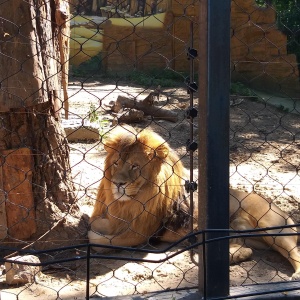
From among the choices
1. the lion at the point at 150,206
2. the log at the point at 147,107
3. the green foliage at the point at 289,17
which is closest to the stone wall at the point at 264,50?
the green foliage at the point at 289,17

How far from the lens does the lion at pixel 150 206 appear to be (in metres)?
3.08

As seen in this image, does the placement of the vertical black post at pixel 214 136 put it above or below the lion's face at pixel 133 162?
above

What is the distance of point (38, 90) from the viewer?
2.61m

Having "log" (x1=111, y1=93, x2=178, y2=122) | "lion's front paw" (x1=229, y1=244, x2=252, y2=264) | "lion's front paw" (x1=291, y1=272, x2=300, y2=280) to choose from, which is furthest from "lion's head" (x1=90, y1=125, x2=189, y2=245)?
"log" (x1=111, y1=93, x2=178, y2=122)

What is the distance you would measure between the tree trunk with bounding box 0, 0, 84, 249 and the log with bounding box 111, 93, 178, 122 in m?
2.99

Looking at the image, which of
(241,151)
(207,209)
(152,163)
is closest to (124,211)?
(152,163)

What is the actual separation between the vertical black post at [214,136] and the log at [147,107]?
3983 millimetres

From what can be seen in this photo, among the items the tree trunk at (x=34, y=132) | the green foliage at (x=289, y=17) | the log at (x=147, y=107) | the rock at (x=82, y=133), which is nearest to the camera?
the tree trunk at (x=34, y=132)

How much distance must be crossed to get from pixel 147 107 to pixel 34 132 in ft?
11.6

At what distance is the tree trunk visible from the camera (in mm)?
2541

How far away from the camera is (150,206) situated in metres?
3.21

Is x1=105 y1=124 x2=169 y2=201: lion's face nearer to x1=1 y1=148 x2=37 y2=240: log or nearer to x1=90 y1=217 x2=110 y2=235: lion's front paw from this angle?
x1=90 y1=217 x2=110 y2=235: lion's front paw

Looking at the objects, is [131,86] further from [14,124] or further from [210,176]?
[210,176]

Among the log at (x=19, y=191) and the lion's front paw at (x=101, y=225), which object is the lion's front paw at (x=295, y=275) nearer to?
the lion's front paw at (x=101, y=225)
